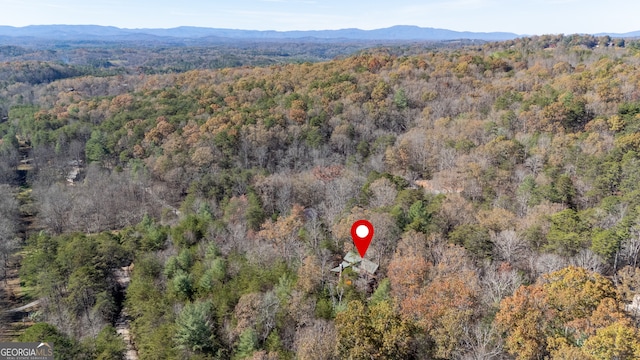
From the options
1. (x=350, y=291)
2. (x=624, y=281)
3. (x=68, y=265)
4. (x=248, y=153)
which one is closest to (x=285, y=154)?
(x=248, y=153)

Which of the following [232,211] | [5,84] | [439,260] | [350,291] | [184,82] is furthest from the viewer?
[5,84]

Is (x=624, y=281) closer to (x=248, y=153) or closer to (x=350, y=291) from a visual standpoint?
(x=350, y=291)

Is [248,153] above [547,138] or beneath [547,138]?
beneath

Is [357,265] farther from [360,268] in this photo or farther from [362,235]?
[362,235]

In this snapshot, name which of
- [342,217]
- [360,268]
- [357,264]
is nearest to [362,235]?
[357,264]

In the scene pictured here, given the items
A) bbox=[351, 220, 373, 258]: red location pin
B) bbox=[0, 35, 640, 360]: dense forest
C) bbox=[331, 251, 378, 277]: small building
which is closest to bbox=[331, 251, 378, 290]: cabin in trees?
bbox=[331, 251, 378, 277]: small building

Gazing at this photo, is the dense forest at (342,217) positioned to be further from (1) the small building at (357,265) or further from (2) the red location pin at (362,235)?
(2) the red location pin at (362,235)
